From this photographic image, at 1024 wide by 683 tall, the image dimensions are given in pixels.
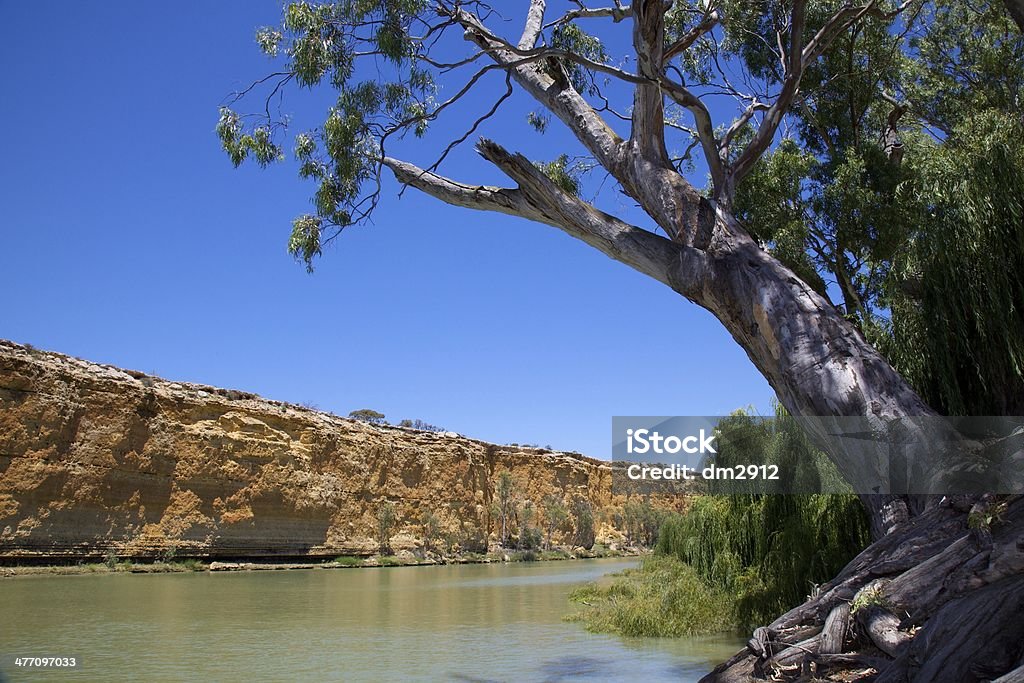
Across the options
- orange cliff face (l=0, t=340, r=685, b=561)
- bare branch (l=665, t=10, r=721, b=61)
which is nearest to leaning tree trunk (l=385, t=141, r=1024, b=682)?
bare branch (l=665, t=10, r=721, b=61)

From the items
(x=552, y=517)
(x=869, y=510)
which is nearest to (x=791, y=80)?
(x=869, y=510)

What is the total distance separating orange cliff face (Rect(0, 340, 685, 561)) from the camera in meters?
17.0

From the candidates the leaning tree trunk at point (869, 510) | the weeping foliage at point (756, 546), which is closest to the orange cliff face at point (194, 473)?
the weeping foliage at point (756, 546)

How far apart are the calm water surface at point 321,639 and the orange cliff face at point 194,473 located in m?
5.34

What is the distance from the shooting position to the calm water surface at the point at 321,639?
545 centimetres

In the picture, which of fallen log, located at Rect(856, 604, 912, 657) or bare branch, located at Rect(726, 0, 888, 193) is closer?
fallen log, located at Rect(856, 604, 912, 657)

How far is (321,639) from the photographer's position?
7281 mm

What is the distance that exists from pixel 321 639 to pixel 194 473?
14.8 m

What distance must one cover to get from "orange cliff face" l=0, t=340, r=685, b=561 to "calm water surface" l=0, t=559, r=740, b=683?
5.34m

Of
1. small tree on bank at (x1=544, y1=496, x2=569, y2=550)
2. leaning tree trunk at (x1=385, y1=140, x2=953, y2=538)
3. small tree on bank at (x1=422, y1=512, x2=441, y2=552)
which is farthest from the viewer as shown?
small tree on bank at (x1=544, y1=496, x2=569, y2=550)

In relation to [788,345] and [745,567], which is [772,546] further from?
[788,345]

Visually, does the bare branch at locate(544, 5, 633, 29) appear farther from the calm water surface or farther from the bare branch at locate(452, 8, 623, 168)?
the calm water surface

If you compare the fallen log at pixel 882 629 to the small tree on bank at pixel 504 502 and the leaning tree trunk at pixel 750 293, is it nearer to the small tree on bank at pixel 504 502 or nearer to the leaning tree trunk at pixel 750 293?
the leaning tree trunk at pixel 750 293

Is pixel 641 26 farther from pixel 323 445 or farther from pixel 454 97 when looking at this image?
pixel 323 445
